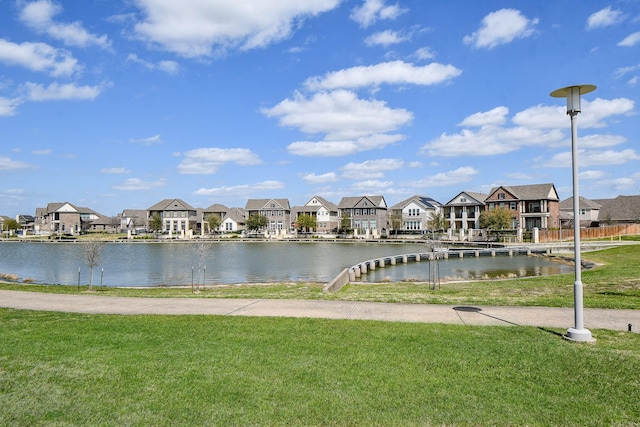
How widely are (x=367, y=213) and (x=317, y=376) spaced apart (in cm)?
10427

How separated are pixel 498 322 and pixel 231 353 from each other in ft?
21.1

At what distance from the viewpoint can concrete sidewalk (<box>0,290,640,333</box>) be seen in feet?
34.3

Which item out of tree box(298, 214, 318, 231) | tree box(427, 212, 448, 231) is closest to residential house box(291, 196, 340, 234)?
tree box(298, 214, 318, 231)

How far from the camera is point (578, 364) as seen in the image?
7.10 metres

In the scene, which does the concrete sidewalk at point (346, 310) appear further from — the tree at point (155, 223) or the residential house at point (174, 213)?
the residential house at point (174, 213)

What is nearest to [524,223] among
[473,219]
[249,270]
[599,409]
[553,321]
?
[473,219]

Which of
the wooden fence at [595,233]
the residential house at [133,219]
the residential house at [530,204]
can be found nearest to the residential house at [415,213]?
the residential house at [530,204]

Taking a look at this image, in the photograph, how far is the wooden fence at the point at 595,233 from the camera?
6384 cm

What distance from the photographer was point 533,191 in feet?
279

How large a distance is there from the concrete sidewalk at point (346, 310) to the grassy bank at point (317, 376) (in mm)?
1181

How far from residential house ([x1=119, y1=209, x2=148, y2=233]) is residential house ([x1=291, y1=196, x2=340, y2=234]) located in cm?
5586

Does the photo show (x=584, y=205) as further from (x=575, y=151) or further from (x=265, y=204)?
(x=575, y=151)

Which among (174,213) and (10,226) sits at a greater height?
(174,213)

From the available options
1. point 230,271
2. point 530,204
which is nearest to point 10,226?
point 230,271
